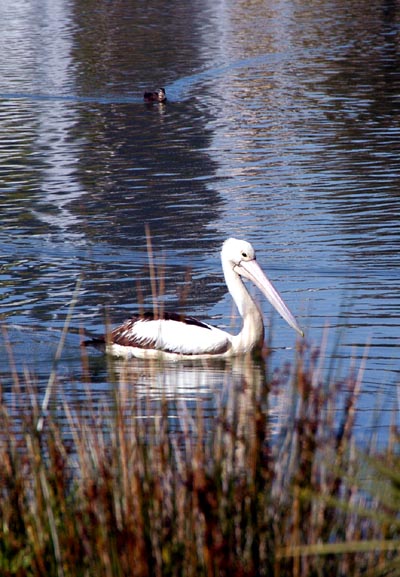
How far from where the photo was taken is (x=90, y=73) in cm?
3772

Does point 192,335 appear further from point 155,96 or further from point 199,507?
point 155,96

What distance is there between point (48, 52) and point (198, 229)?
27603 mm

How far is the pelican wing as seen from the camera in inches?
429

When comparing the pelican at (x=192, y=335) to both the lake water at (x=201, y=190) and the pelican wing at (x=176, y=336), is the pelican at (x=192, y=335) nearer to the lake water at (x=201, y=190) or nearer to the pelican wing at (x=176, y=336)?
the pelican wing at (x=176, y=336)

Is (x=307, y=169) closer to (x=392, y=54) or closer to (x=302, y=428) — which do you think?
(x=302, y=428)

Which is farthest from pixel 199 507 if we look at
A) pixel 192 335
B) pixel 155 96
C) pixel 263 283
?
pixel 155 96

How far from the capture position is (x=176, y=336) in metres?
11.0

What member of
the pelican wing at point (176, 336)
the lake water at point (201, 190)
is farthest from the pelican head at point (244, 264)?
the pelican wing at point (176, 336)

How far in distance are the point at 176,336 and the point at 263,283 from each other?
46.9 inches

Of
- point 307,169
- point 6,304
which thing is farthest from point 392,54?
point 6,304

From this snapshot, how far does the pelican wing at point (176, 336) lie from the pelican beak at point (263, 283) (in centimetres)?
57

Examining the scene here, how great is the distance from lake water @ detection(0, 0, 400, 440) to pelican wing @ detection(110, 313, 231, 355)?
226mm

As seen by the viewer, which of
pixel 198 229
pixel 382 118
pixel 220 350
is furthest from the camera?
pixel 382 118

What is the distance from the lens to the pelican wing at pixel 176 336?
1089 cm
